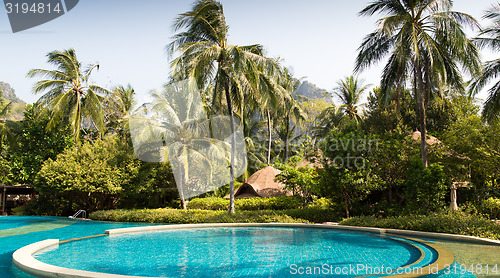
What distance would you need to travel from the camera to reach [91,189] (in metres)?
18.4

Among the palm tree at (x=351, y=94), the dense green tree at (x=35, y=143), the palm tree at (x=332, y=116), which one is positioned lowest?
the dense green tree at (x=35, y=143)

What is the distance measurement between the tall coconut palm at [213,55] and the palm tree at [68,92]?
8.82 metres

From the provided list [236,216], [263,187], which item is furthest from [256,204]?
[236,216]

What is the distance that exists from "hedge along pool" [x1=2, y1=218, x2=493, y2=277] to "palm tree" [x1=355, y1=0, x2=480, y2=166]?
19.1 feet

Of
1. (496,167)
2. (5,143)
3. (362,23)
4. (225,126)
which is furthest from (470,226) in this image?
(5,143)

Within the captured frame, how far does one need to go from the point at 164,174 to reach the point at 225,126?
15.3 ft

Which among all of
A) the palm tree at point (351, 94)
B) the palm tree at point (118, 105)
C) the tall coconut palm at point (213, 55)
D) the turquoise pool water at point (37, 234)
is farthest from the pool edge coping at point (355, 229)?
the palm tree at point (351, 94)

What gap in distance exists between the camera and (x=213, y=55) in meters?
15.4

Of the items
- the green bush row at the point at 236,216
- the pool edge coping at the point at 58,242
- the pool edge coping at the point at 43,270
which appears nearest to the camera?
the pool edge coping at the point at 43,270

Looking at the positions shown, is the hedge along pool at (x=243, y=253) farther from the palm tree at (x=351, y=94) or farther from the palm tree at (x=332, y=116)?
the palm tree at (x=351, y=94)

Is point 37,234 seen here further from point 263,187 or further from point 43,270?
point 263,187

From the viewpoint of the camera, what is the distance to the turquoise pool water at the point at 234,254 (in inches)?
287

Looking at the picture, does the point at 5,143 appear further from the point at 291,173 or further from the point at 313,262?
the point at 313,262

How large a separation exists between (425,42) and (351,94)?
15.8 meters
